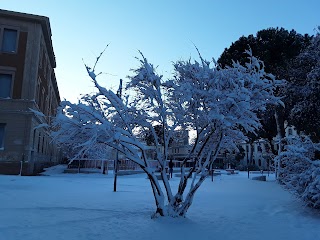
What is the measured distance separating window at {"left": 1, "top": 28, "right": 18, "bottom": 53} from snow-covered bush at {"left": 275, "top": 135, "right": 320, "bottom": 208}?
20.2 meters

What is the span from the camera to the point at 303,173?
893cm

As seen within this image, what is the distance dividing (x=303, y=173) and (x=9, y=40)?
21759 millimetres

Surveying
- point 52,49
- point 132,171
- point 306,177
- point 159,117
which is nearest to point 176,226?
point 159,117

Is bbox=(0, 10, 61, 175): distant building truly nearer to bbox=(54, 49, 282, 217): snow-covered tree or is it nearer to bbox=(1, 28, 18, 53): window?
bbox=(1, 28, 18, 53): window

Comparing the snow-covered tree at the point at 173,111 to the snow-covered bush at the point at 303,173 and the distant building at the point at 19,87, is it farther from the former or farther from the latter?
the distant building at the point at 19,87

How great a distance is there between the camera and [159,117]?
294 inches

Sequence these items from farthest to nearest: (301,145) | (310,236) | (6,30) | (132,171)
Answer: (132,171) < (6,30) < (301,145) < (310,236)

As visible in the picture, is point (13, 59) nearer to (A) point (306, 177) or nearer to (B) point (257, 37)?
(B) point (257, 37)

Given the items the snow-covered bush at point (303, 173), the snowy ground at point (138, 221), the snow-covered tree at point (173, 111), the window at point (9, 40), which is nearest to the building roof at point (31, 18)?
the window at point (9, 40)

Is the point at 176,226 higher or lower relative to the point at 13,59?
lower

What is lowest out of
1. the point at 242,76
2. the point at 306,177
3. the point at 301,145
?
the point at 306,177

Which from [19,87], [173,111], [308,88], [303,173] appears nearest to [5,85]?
[19,87]

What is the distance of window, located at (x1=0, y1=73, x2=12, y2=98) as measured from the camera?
2216 cm

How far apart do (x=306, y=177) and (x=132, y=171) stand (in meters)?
21.3
